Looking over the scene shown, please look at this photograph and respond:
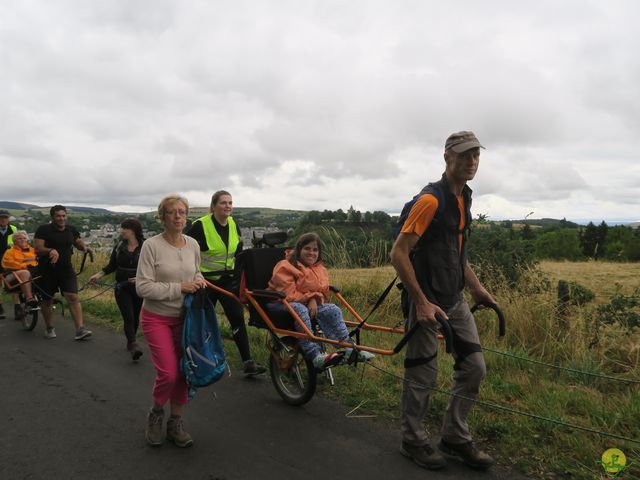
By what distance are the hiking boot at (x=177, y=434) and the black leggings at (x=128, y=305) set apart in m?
2.98

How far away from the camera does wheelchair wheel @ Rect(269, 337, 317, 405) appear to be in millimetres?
4293

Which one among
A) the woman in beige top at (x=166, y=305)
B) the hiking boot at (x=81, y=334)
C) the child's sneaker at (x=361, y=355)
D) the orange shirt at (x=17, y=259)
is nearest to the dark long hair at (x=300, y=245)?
the woman in beige top at (x=166, y=305)

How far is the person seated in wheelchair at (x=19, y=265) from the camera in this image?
26.1ft

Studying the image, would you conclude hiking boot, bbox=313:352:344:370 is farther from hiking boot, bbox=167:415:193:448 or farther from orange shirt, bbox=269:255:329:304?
hiking boot, bbox=167:415:193:448

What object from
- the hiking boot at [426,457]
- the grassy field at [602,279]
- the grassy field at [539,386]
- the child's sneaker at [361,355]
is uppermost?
the grassy field at [602,279]

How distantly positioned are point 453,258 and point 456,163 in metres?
0.66

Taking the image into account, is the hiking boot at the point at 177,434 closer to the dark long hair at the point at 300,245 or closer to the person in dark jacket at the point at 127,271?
the dark long hair at the point at 300,245

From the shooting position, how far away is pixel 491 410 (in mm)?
3984

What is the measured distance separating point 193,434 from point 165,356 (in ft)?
2.58

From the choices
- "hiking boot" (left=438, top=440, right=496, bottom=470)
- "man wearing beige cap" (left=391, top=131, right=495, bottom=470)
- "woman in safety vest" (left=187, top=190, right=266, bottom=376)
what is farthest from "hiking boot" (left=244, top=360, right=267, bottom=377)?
"hiking boot" (left=438, top=440, right=496, bottom=470)

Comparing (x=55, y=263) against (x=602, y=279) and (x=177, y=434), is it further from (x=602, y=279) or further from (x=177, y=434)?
(x=602, y=279)

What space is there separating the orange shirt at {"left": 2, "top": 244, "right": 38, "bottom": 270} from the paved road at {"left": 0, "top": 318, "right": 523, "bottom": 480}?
358cm

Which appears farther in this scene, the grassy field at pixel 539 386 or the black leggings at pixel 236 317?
the black leggings at pixel 236 317

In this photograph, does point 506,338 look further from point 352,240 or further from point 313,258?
point 352,240
